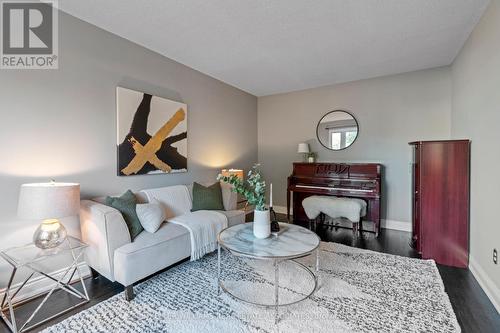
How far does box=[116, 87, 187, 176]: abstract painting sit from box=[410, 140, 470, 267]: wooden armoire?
10.2ft

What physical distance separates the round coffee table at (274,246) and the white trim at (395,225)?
238cm

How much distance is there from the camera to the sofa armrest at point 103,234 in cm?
210

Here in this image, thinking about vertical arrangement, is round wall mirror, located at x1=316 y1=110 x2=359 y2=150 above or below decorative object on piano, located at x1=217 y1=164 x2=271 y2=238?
above

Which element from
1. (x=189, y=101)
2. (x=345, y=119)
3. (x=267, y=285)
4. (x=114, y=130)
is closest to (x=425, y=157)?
(x=345, y=119)

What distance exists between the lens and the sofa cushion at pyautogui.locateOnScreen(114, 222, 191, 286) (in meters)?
2.05

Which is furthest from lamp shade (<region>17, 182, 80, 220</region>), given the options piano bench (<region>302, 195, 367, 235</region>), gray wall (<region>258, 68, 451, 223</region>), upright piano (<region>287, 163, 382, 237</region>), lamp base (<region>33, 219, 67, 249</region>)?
gray wall (<region>258, 68, 451, 223</region>)

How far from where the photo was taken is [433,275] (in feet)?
8.01

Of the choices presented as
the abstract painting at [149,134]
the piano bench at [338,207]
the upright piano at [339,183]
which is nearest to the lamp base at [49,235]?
the abstract painting at [149,134]

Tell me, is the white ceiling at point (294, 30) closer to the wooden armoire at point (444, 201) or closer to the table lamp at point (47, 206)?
the wooden armoire at point (444, 201)

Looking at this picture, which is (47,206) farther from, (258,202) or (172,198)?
(258,202)

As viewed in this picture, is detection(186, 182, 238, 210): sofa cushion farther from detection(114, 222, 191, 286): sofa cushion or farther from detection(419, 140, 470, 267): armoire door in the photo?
detection(419, 140, 470, 267): armoire door

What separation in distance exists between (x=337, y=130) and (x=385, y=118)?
79 centimetres

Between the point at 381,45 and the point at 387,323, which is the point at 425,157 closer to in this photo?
the point at 381,45

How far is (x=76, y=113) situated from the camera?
2.51m
